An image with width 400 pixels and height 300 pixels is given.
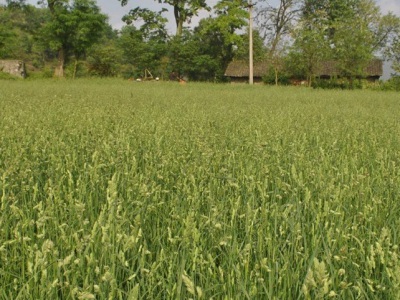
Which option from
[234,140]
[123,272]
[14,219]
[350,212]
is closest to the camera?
[123,272]

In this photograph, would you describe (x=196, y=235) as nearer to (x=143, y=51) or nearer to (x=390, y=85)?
(x=390, y=85)

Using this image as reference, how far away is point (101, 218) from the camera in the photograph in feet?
4.91

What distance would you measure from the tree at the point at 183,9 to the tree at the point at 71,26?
5.15 meters

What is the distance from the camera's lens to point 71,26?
44531 mm

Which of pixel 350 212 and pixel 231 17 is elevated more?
→ pixel 231 17

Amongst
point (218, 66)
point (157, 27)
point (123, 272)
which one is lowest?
point (123, 272)

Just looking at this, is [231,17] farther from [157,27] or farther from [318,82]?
[318,82]

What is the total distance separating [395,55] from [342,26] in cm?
1389

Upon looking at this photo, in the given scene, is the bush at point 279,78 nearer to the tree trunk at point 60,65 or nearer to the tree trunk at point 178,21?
the tree trunk at point 178,21

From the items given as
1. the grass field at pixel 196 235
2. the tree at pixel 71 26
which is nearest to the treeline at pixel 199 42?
the tree at pixel 71 26

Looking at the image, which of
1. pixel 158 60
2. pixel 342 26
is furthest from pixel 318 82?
pixel 158 60

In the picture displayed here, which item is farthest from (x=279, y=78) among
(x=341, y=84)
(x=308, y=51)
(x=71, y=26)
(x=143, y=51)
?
(x=71, y=26)

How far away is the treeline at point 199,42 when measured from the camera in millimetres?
38938

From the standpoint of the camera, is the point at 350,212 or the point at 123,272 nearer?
the point at 123,272
